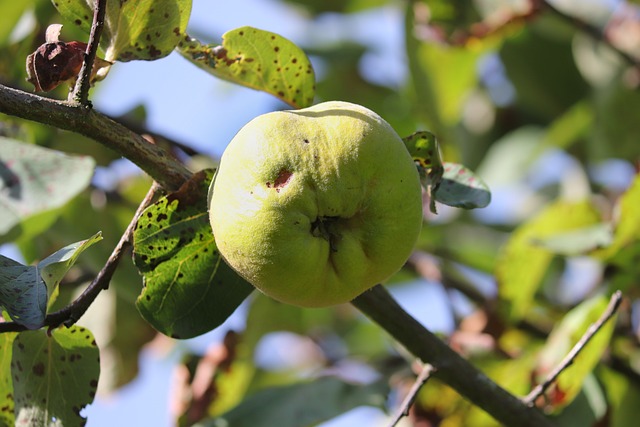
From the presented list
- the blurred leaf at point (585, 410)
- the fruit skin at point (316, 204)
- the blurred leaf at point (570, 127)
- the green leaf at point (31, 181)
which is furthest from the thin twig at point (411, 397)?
the blurred leaf at point (570, 127)

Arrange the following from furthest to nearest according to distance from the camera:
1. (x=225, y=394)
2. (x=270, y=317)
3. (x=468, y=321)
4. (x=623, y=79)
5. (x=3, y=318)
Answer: (x=623, y=79) < (x=270, y=317) < (x=468, y=321) < (x=225, y=394) < (x=3, y=318)

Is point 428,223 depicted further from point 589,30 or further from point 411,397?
point 411,397

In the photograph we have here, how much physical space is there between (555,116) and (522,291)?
1015mm

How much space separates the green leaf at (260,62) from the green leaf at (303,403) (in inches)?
27.1

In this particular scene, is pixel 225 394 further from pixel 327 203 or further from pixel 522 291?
pixel 327 203

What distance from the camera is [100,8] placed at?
1.24 m

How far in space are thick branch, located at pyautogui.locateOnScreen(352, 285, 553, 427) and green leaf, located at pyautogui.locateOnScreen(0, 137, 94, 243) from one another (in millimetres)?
619

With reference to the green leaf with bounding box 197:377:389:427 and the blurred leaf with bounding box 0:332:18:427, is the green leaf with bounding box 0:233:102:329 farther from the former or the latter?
the green leaf with bounding box 197:377:389:427

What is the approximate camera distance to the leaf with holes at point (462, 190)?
143cm

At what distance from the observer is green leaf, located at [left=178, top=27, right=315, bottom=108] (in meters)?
1.46

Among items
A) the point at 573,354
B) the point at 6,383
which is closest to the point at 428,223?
the point at 573,354

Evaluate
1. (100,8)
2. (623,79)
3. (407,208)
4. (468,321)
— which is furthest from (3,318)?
(623,79)

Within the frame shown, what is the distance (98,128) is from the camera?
1229 mm

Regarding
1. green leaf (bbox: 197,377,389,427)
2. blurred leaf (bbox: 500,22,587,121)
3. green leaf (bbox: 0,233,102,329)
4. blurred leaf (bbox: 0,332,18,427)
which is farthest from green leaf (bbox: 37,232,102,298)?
blurred leaf (bbox: 500,22,587,121)
